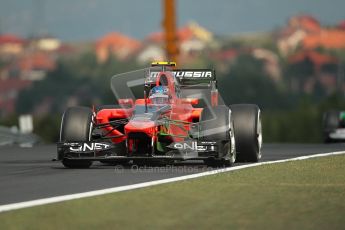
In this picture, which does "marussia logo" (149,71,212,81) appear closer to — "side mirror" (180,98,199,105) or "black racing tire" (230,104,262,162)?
"side mirror" (180,98,199,105)

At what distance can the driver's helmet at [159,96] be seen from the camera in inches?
681

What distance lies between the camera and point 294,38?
95.3 m

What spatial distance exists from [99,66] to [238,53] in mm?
12210

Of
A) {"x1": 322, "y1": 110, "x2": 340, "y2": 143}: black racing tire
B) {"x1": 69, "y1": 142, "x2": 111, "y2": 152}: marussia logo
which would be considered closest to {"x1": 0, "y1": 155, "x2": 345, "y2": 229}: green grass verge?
{"x1": 69, "y1": 142, "x2": 111, "y2": 152}: marussia logo

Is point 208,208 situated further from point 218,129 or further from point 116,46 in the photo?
point 116,46

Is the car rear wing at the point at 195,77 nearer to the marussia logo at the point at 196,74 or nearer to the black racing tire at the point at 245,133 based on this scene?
the marussia logo at the point at 196,74

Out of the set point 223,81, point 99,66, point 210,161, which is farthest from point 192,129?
point 99,66

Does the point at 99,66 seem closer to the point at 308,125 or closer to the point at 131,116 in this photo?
the point at 308,125

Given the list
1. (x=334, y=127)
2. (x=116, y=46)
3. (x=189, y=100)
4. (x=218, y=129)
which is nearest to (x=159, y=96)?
(x=189, y=100)

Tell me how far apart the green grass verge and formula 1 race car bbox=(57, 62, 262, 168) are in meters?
2.90

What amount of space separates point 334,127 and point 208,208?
24.4 meters

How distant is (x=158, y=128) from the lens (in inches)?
648

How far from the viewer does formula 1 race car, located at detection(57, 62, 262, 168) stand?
16266mm

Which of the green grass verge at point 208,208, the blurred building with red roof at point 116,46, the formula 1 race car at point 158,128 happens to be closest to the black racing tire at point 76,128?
the formula 1 race car at point 158,128
